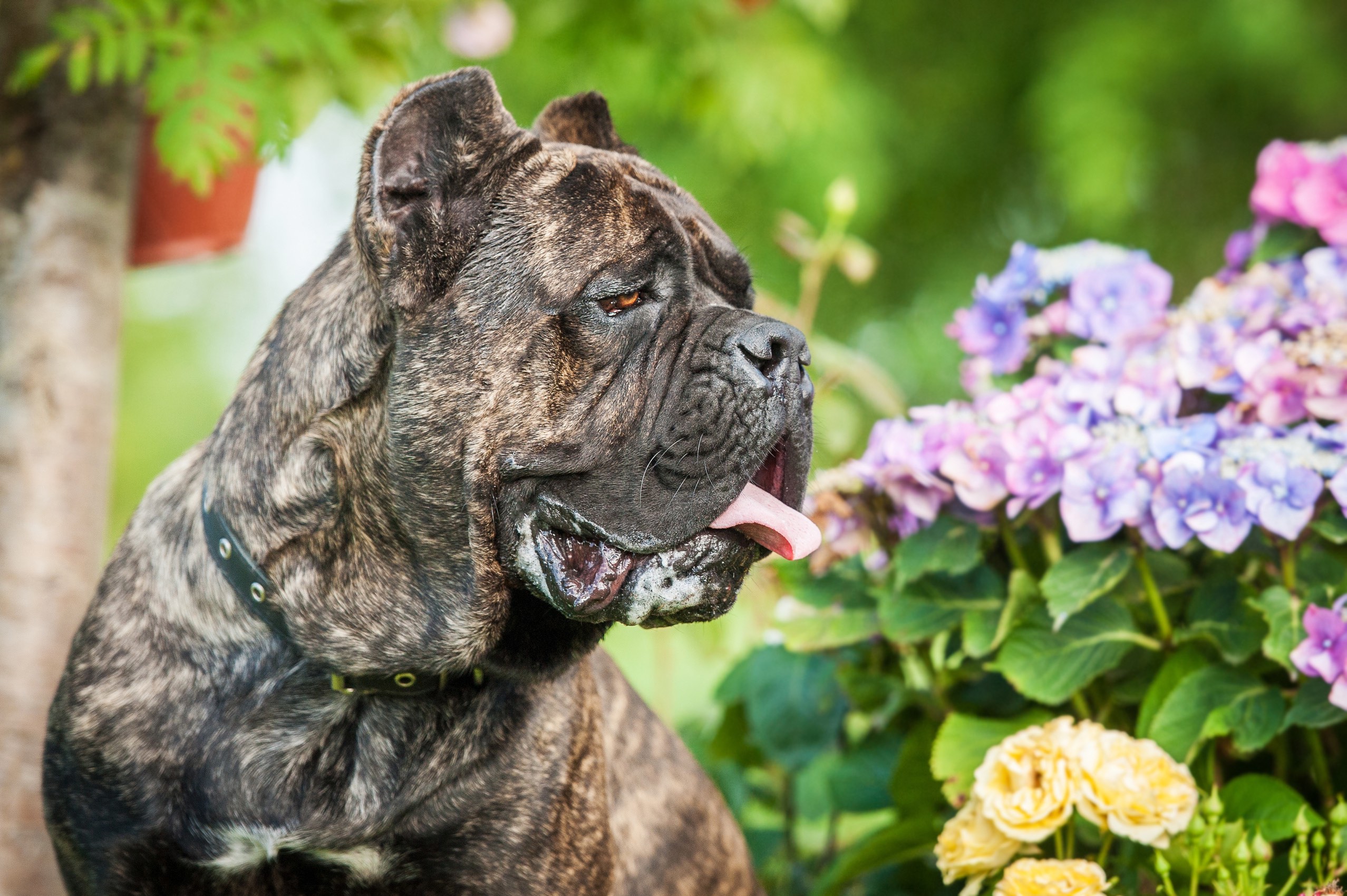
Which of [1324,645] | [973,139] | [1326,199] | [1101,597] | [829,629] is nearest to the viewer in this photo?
[1324,645]

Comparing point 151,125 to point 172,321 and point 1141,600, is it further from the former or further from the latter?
point 172,321

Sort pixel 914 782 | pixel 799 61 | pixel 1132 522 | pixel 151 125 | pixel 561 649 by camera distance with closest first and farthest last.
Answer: pixel 561 649, pixel 1132 522, pixel 914 782, pixel 151 125, pixel 799 61

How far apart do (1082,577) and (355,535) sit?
1.40m

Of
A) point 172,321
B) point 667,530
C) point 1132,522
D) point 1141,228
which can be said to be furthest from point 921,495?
point 172,321

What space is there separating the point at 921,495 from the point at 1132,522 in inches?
18.3

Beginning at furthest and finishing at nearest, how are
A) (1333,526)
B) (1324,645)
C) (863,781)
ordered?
(863,781)
(1333,526)
(1324,645)

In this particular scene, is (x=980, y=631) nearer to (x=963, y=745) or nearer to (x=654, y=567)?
(x=963, y=745)

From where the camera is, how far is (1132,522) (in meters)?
2.49

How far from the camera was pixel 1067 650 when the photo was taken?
2564 millimetres

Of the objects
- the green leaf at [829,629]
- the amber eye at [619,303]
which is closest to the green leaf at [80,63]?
the amber eye at [619,303]

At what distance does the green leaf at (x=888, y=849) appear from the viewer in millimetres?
2771

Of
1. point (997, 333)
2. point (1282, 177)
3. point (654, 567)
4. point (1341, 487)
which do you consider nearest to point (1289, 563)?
point (1341, 487)

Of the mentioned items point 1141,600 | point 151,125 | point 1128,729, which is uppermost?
point 151,125

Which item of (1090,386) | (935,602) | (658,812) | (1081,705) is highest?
(1090,386)
